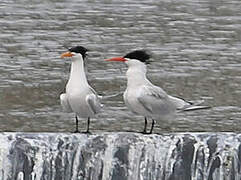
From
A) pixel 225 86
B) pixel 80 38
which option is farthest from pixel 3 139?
pixel 80 38

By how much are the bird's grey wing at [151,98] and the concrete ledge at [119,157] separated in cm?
21

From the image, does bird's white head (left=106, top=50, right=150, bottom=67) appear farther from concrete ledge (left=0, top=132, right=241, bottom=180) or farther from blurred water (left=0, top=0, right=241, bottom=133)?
blurred water (left=0, top=0, right=241, bottom=133)

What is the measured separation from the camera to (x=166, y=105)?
662 centimetres

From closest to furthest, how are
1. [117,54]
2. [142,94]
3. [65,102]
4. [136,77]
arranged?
[142,94], [136,77], [65,102], [117,54]

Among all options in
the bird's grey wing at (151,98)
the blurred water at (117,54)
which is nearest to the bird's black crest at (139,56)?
the bird's grey wing at (151,98)

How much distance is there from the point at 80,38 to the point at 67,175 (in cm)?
639

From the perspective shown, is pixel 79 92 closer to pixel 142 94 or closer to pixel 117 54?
pixel 142 94

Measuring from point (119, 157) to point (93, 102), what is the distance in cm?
43

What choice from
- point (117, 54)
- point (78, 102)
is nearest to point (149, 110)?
point (78, 102)

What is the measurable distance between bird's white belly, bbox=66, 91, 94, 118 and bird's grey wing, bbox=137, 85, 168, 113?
15.8 inches

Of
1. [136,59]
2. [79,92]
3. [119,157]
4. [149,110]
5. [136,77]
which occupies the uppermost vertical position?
[136,59]

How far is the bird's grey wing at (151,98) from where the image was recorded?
6.41 metres

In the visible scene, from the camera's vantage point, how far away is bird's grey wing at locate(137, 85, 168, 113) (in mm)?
6410

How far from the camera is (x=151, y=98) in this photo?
643cm
